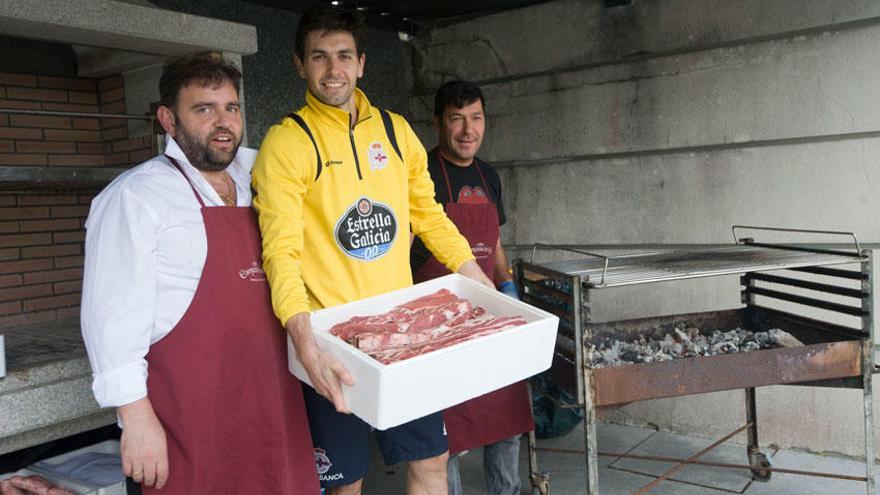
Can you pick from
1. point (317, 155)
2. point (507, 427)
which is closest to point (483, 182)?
point (507, 427)

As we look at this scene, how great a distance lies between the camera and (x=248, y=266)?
245cm

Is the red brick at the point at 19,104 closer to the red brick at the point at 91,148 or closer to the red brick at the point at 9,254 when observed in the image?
the red brick at the point at 91,148

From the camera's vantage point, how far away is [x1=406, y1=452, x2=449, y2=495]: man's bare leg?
2.69m

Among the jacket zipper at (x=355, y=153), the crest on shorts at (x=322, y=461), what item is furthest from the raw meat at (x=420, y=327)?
the crest on shorts at (x=322, y=461)

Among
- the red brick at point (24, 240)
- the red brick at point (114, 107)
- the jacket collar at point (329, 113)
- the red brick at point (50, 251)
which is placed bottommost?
the red brick at point (50, 251)

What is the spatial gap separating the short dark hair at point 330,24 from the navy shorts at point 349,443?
129 centimetres

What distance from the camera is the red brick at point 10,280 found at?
4320 millimetres

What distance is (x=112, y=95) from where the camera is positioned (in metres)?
4.40

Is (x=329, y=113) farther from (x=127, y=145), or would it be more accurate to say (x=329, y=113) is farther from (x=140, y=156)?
(x=127, y=145)

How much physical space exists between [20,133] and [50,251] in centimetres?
74

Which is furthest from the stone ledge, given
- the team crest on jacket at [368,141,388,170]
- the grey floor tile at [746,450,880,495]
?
the grey floor tile at [746,450,880,495]

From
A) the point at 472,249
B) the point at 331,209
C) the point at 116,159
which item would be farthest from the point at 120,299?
the point at 116,159

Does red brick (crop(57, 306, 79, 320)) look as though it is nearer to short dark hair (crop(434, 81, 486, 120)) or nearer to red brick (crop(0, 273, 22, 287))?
red brick (crop(0, 273, 22, 287))

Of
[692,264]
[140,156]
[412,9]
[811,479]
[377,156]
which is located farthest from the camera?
[412,9]
